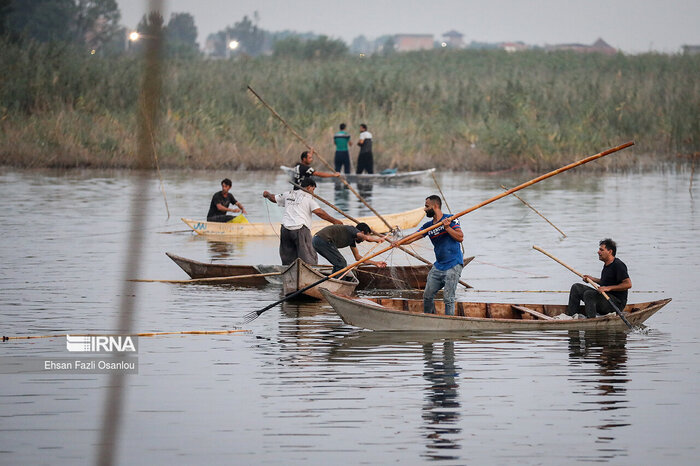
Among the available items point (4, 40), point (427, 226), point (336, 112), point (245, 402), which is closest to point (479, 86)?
point (336, 112)

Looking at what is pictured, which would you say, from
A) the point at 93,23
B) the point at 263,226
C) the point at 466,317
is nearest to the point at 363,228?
the point at 466,317

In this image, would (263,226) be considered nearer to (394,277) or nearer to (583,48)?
(394,277)

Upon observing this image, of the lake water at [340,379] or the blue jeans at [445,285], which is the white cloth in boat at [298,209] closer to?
the lake water at [340,379]

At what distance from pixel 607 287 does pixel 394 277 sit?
3706 millimetres

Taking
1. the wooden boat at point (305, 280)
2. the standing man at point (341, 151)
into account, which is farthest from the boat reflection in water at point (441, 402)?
the standing man at point (341, 151)

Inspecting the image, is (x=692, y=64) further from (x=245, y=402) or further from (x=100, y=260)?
(x=245, y=402)

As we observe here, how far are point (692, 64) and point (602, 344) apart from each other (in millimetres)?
40469

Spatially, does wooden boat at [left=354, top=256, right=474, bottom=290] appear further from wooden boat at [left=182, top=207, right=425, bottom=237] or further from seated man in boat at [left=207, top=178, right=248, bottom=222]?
seated man in boat at [left=207, top=178, right=248, bottom=222]

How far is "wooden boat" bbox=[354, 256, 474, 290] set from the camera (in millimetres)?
14836

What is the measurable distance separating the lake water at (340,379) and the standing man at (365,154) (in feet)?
41.2

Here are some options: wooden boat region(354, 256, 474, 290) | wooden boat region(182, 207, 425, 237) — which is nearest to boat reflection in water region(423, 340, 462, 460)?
wooden boat region(354, 256, 474, 290)

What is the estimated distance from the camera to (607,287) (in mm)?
11695

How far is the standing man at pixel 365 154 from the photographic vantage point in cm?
3170

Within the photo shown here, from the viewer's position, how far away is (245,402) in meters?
9.12
